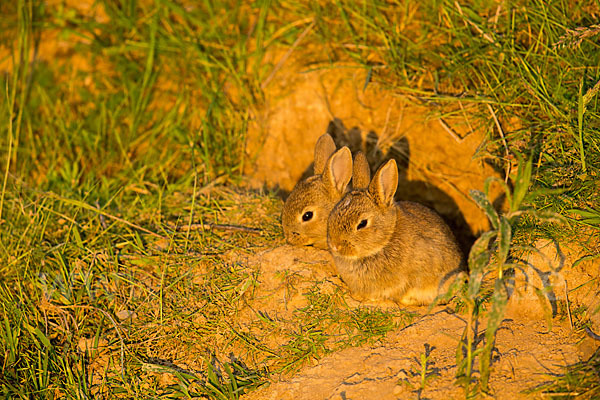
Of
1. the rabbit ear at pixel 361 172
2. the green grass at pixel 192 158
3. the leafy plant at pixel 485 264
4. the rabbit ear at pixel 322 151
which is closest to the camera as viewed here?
the leafy plant at pixel 485 264

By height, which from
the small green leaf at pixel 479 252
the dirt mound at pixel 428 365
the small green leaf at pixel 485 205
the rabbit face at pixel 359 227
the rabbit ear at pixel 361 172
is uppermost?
the small green leaf at pixel 485 205

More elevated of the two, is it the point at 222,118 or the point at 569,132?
the point at 569,132

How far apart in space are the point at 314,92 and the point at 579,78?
93.1 inches

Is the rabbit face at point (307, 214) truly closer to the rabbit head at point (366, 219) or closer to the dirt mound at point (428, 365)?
the rabbit head at point (366, 219)

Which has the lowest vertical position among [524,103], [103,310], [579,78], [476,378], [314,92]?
[103,310]

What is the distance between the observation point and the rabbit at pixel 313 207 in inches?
178

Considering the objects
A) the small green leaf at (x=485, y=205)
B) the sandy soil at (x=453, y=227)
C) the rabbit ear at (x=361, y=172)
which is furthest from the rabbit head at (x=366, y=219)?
the small green leaf at (x=485, y=205)

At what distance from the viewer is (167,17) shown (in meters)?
6.17

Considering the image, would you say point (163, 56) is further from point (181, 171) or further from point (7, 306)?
point (7, 306)

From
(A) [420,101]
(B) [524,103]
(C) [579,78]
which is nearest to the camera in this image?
(C) [579,78]

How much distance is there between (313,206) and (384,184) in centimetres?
71

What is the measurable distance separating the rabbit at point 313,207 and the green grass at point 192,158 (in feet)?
→ 0.77

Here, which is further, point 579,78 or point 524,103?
point 524,103

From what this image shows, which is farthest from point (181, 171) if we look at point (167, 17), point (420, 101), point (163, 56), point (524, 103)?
point (524, 103)
